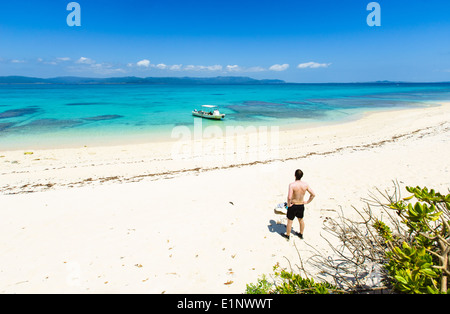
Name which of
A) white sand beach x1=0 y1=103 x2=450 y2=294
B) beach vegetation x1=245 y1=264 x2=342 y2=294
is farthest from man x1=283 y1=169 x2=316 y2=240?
beach vegetation x1=245 y1=264 x2=342 y2=294

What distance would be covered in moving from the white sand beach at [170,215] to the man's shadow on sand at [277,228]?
0.03 metres

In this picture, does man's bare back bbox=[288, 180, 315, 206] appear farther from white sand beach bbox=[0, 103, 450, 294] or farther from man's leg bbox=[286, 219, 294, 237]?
white sand beach bbox=[0, 103, 450, 294]

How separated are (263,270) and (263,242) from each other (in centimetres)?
92

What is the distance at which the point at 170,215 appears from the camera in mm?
6781

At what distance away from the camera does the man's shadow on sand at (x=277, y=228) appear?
19.4ft

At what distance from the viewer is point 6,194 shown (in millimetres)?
9148

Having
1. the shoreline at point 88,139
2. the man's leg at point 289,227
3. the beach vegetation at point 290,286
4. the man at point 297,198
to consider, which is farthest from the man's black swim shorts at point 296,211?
the shoreline at point 88,139

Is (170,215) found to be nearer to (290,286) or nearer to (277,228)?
(277,228)

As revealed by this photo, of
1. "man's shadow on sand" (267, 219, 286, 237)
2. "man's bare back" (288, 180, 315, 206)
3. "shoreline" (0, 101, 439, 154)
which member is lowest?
"man's shadow on sand" (267, 219, 286, 237)

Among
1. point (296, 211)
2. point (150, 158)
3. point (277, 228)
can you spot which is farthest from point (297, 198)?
point (150, 158)

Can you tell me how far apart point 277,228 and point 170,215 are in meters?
2.91

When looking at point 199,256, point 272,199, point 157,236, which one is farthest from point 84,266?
point 272,199

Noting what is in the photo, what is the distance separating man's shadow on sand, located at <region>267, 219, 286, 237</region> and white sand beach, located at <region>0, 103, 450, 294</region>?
3 centimetres

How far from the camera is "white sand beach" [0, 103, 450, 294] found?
4598 millimetres
